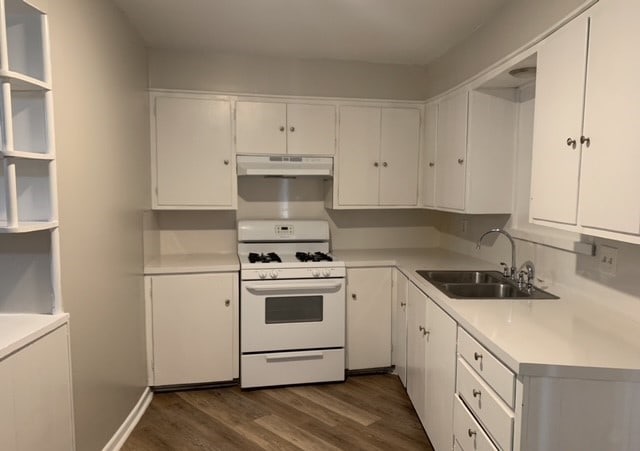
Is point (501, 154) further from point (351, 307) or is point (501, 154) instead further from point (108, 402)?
point (108, 402)

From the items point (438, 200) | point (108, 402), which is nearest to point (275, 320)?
point (108, 402)

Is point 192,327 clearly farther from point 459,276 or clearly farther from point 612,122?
point 612,122

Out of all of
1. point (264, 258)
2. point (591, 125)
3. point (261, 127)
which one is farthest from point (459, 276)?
point (261, 127)

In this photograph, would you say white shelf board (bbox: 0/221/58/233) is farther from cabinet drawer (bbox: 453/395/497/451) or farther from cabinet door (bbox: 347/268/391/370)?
cabinet door (bbox: 347/268/391/370)

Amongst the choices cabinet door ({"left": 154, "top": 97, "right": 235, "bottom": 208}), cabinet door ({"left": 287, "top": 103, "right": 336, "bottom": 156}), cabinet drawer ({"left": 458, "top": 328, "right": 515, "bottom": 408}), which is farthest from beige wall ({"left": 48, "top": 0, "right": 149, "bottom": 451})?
cabinet drawer ({"left": 458, "top": 328, "right": 515, "bottom": 408})

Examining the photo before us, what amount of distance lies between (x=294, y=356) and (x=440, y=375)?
1.19 metres

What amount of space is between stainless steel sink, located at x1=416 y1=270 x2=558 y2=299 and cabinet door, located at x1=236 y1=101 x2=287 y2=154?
57.6 inches

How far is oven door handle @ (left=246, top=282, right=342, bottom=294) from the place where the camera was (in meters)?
2.85

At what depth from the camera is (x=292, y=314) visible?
2.94 m

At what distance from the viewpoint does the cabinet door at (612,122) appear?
4.41 ft

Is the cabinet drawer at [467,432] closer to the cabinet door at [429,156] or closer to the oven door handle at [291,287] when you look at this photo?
the oven door handle at [291,287]

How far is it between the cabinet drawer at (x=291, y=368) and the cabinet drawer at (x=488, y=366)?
138 cm

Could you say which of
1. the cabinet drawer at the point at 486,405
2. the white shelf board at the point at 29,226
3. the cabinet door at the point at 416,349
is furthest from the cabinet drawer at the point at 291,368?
the white shelf board at the point at 29,226

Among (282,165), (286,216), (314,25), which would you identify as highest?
(314,25)
